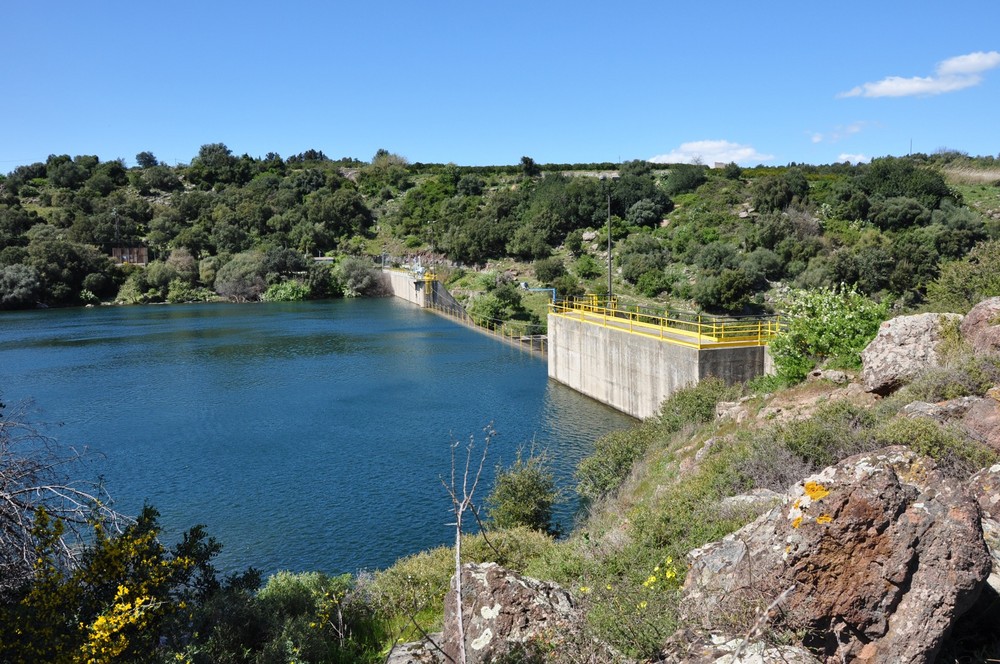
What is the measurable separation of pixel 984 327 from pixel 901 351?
1527 mm

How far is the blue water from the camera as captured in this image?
60.0 feet

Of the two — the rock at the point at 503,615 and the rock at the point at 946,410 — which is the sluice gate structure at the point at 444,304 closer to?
the rock at the point at 946,410

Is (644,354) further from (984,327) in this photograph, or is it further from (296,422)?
(984,327)

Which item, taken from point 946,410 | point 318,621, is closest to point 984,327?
point 946,410

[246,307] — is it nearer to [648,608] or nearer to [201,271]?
[201,271]

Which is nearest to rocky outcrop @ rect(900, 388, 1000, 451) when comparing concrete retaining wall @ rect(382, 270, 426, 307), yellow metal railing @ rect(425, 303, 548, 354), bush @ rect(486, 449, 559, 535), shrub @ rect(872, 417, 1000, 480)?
shrub @ rect(872, 417, 1000, 480)

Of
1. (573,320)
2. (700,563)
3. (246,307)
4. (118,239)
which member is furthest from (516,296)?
(118,239)

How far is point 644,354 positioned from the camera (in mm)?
27969

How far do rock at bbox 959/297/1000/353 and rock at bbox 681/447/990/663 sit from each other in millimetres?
8611

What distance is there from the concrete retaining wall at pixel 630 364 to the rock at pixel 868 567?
739 inches

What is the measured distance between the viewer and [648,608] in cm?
636

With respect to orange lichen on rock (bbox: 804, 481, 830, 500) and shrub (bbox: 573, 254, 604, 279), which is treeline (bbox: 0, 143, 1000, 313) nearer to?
shrub (bbox: 573, 254, 604, 279)

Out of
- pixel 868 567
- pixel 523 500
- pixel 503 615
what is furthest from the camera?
pixel 523 500

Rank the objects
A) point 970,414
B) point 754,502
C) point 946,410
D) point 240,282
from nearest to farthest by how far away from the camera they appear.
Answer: point 754,502, point 970,414, point 946,410, point 240,282
